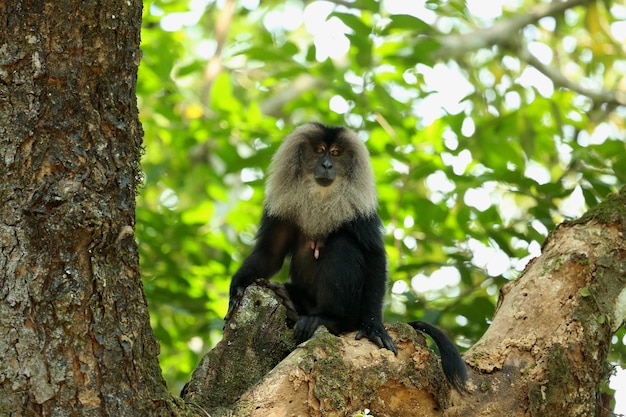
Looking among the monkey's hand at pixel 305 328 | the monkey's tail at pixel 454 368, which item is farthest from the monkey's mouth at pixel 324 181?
the monkey's tail at pixel 454 368

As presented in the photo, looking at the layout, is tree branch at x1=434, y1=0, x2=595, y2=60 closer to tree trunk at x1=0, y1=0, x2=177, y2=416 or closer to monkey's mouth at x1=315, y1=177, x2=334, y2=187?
monkey's mouth at x1=315, y1=177, x2=334, y2=187

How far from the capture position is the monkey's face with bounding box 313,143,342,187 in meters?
5.80

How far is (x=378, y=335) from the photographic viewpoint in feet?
13.7

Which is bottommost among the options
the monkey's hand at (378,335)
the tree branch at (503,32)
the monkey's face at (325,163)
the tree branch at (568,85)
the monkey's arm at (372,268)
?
the tree branch at (568,85)

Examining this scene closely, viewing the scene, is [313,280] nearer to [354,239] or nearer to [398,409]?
[354,239]

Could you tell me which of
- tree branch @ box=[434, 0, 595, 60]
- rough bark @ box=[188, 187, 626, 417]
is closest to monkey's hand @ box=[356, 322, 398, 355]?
rough bark @ box=[188, 187, 626, 417]

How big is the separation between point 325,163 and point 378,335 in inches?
77.7

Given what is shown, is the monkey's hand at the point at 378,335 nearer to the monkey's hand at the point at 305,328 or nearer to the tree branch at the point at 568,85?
the monkey's hand at the point at 305,328

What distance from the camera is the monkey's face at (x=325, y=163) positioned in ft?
19.0

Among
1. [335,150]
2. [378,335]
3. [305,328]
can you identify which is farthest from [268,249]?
[378,335]

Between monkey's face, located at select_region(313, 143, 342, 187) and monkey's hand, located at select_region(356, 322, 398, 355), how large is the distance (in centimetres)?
155

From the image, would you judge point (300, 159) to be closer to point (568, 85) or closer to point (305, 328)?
point (305, 328)

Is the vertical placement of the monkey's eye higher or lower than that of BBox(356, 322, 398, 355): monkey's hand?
lower

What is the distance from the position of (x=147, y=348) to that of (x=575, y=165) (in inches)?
176
